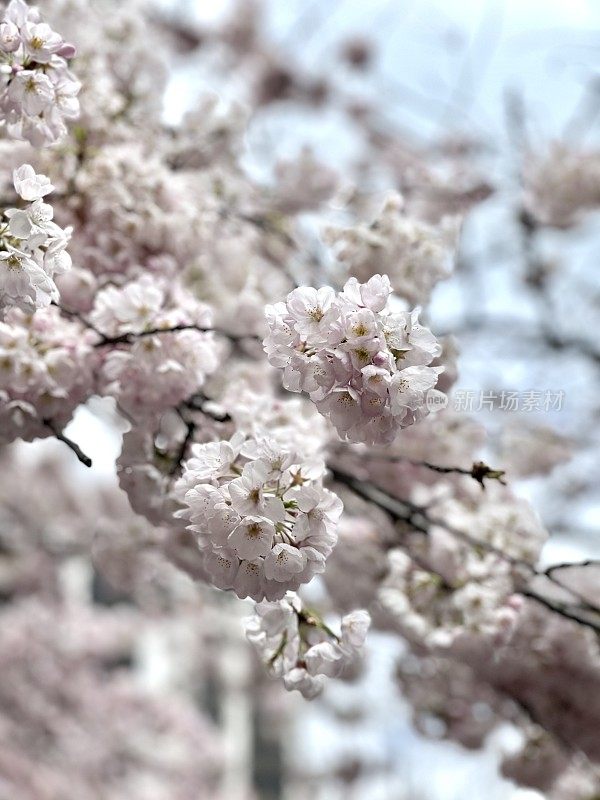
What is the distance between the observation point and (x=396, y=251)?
1884mm

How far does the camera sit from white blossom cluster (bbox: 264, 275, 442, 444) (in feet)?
3.50

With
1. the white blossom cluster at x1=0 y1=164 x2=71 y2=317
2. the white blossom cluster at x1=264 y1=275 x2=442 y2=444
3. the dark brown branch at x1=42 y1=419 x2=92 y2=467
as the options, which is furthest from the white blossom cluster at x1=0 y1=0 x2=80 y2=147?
the white blossom cluster at x1=264 y1=275 x2=442 y2=444

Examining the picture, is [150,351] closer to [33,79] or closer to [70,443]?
[70,443]

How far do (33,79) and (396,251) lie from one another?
2.80 feet

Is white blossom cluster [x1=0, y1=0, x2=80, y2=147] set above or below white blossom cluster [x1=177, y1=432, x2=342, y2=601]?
above

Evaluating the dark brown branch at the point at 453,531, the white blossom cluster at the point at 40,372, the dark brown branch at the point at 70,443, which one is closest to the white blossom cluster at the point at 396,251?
the dark brown branch at the point at 453,531

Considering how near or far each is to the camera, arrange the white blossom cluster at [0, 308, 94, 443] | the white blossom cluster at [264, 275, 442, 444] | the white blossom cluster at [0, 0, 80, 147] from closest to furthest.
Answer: the white blossom cluster at [264, 275, 442, 444] < the white blossom cluster at [0, 0, 80, 147] < the white blossom cluster at [0, 308, 94, 443]

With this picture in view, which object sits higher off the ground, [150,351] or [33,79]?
[33,79]

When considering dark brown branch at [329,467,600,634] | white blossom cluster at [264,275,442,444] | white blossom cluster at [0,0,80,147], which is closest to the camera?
white blossom cluster at [264,275,442,444]

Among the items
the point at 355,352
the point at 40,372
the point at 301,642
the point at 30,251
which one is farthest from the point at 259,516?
the point at 40,372

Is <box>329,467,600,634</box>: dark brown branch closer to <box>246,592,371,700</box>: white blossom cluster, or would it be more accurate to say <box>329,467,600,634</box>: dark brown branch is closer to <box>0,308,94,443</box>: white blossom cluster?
<box>246,592,371,700</box>: white blossom cluster

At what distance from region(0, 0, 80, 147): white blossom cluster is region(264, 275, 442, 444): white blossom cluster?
61 cm

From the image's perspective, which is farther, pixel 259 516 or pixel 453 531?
pixel 453 531

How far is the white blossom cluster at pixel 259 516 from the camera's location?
3.64 feet
